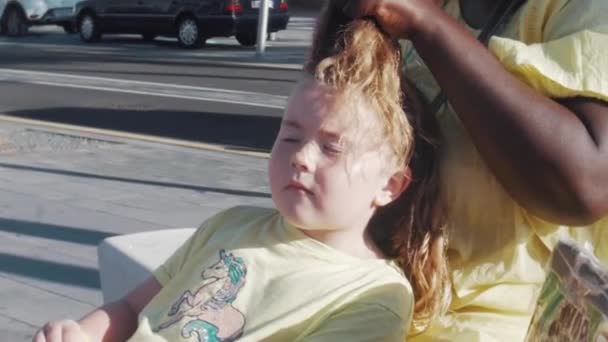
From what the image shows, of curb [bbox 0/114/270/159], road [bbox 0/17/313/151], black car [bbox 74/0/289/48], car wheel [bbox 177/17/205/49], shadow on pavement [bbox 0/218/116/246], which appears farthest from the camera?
car wheel [bbox 177/17/205/49]

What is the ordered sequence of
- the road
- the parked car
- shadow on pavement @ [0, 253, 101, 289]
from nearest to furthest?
shadow on pavement @ [0, 253, 101, 289]
the road
the parked car

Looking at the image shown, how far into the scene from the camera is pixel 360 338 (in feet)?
5.95

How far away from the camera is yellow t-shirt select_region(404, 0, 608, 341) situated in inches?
73.0

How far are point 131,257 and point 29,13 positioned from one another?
890 inches

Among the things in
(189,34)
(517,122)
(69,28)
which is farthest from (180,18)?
(517,122)

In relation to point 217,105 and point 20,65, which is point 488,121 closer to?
point 217,105

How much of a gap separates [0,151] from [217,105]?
442 cm

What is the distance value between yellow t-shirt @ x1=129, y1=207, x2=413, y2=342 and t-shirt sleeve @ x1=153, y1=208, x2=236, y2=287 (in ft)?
0.33

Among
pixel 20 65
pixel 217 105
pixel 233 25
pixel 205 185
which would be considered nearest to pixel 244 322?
pixel 205 185

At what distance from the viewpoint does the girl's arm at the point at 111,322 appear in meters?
2.10

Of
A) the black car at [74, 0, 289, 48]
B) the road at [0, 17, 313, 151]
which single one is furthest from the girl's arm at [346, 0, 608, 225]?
the black car at [74, 0, 289, 48]

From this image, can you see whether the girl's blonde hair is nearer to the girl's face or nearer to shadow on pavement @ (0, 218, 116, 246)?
the girl's face

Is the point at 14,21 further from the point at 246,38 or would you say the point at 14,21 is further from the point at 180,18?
the point at 246,38

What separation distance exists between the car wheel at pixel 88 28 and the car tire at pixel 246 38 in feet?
9.75
